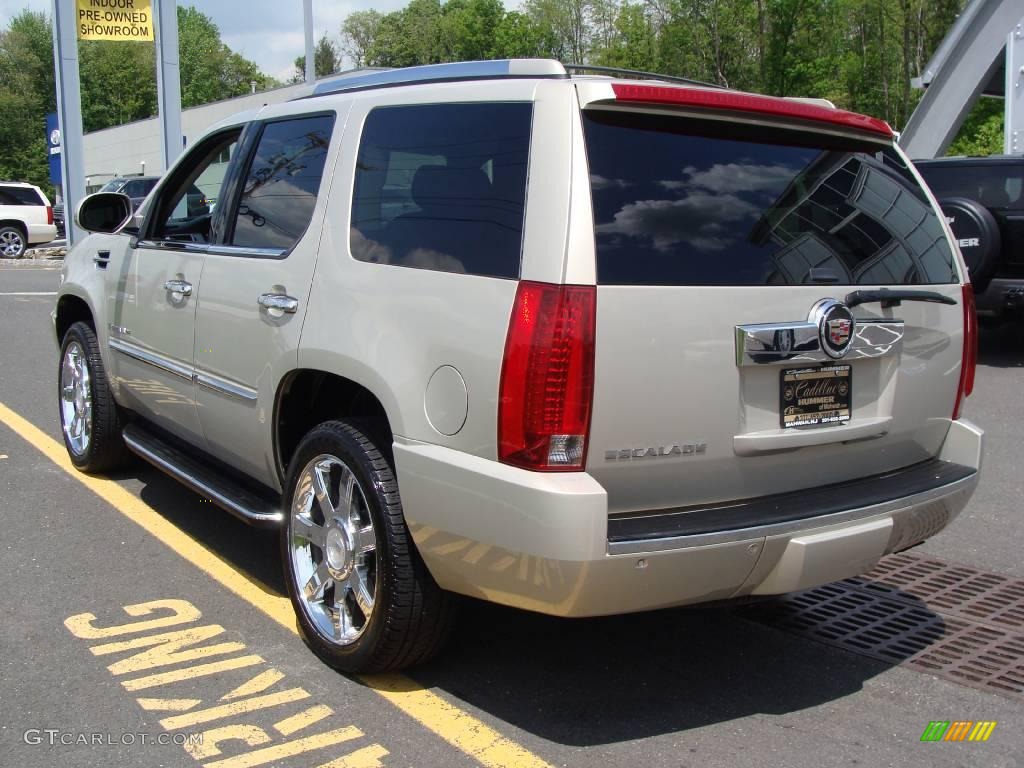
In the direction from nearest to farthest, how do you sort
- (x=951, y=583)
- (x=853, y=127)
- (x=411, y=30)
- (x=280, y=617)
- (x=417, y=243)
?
(x=417, y=243) → (x=853, y=127) → (x=280, y=617) → (x=951, y=583) → (x=411, y=30)

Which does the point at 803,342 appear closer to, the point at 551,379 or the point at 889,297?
the point at 889,297

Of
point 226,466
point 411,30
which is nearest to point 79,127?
point 226,466

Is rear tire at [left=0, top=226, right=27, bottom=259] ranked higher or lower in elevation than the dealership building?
lower

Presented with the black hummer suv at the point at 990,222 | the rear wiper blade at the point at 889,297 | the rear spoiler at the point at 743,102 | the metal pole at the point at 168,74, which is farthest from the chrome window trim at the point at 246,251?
the metal pole at the point at 168,74

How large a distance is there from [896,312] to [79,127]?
71.4 ft

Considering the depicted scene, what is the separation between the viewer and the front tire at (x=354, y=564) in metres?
3.36

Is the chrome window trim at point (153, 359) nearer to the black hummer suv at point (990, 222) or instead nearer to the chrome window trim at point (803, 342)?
the chrome window trim at point (803, 342)

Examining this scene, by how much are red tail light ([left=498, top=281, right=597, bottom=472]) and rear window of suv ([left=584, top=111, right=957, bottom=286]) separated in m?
0.15

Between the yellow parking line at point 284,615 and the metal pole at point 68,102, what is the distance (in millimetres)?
15954

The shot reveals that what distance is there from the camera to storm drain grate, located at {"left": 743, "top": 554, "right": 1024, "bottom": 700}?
3.89m

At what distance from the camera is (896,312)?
137 inches

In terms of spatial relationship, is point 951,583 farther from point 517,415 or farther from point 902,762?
point 517,415

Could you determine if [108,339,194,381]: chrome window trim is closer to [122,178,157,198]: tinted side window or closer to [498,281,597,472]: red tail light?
[498,281,597,472]: red tail light

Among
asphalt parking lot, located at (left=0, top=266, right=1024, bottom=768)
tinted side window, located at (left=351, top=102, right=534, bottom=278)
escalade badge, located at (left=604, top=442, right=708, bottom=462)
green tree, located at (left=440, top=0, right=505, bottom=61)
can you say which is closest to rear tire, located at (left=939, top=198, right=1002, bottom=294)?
asphalt parking lot, located at (left=0, top=266, right=1024, bottom=768)
